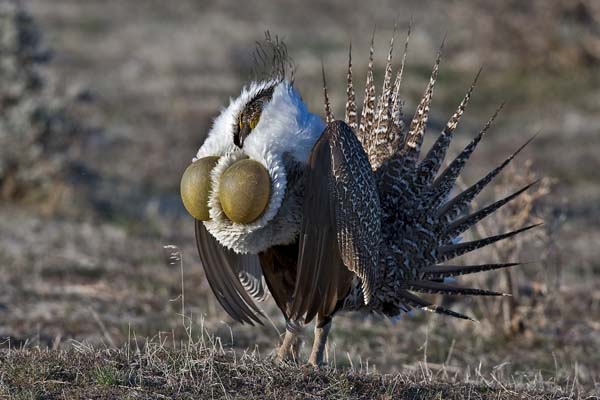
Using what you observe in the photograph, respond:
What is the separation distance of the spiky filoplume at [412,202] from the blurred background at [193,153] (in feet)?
1.74

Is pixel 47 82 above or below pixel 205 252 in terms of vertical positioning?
above

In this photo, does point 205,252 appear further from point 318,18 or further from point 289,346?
point 318,18

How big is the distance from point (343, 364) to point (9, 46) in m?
5.52

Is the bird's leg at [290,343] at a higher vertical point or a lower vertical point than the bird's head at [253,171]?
lower

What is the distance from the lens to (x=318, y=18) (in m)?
20.9

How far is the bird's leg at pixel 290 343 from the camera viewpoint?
4000 mm

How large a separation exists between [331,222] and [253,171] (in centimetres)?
34

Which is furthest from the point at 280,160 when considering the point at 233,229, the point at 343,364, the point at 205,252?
the point at 343,364

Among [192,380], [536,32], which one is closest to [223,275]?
[192,380]

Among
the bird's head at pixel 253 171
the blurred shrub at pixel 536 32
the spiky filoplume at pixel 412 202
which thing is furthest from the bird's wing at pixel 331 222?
the blurred shrub at pixel 536 32

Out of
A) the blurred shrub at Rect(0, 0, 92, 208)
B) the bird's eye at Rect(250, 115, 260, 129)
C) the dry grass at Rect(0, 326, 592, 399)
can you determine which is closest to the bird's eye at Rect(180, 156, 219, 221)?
the bird's eye at Rect(250, 115, 260, 129)

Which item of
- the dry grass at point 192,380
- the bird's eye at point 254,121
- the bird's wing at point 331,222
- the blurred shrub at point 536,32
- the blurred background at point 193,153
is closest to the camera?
the dry grass at point 192,380

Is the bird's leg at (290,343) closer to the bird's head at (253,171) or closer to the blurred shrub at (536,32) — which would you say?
the bird's head at (253,171)

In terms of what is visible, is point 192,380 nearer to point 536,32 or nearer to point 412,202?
point 412,202
